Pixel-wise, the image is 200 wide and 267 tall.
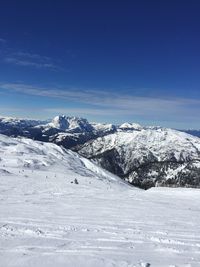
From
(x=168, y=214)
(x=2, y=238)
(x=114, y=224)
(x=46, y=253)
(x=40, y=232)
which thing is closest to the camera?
(x=46, y=253)

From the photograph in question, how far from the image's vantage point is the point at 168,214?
25.5m

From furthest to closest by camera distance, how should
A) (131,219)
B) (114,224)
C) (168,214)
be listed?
1. (168,214)
2. (131,219)
3. (114,224)

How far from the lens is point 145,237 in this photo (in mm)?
16734

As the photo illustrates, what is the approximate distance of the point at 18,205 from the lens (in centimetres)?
2564

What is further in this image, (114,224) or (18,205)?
(18,205)

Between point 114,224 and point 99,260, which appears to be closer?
point 99,260

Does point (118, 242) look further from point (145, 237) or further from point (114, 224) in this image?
point (114, 224)

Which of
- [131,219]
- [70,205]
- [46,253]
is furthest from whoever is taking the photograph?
[70,205]

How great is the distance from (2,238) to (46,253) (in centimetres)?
261

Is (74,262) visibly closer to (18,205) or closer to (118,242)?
(118,242)

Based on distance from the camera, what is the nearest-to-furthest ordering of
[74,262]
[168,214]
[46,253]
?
1. [74,262]
2. [46,253]
3. [168,214]

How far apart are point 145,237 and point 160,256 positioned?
3213 millimetres

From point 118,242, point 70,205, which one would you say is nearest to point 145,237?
point 118,242

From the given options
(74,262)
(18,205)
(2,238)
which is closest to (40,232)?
(2,238)
